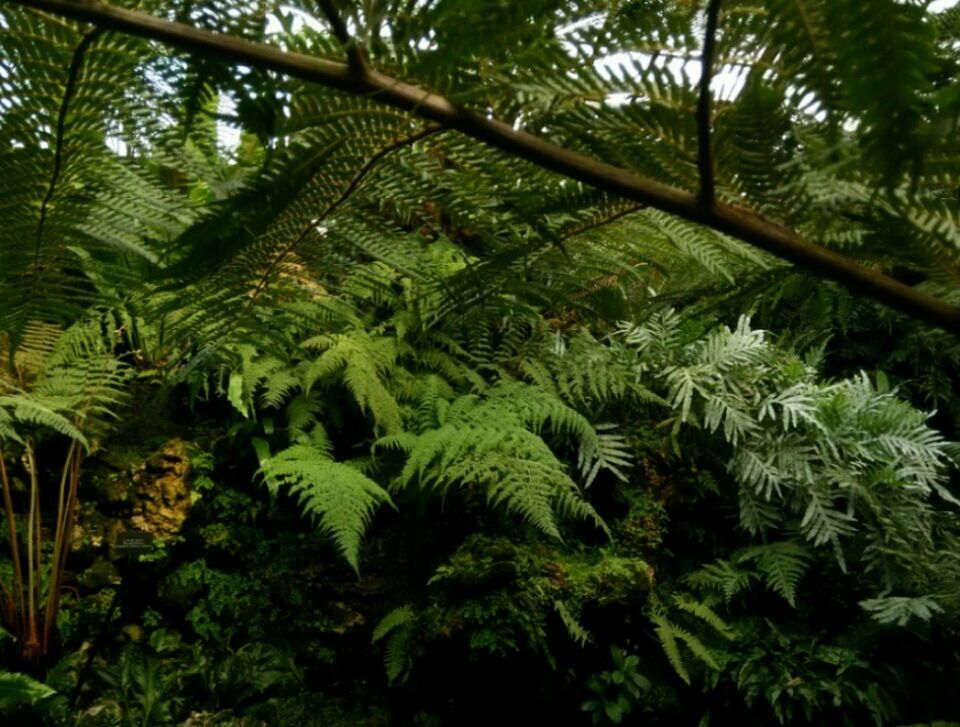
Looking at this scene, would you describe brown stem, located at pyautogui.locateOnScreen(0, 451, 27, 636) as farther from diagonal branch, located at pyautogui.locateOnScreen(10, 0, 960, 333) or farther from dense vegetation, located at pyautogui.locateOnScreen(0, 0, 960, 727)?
diagonal branch, located at pyautogui.locateOnScreen(10, 0, 960, 333)

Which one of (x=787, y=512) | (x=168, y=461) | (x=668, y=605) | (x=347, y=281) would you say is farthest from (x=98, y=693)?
(x=787, y=512)

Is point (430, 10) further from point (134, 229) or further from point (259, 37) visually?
point (134, 229)

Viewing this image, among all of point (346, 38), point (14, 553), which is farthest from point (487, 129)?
point (14, 553)

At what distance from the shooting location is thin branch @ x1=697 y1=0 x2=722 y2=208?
38 centimetres

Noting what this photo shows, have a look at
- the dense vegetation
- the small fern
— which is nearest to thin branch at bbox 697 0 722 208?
the dense vegetation

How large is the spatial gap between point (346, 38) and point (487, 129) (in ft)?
0.35

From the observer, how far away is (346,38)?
0.44 m

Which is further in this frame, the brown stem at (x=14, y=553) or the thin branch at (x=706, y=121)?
the brown stem at (x=14, y=553)

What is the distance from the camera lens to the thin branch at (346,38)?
42 cm

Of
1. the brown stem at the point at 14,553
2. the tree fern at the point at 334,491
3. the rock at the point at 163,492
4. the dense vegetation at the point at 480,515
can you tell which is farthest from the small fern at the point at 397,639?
the brown stem at the point at 14,553

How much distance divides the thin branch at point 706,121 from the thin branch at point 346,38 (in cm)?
20

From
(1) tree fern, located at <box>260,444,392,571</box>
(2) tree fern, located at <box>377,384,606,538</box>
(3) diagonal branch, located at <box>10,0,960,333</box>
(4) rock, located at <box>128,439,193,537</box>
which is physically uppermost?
(3) diagonal branch, located at <box>10,0,960,333</box>

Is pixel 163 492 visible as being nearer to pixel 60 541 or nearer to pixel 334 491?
pixel 60 541

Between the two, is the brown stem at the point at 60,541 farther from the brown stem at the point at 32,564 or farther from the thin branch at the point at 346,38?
the thin branch at the point at 346,38
